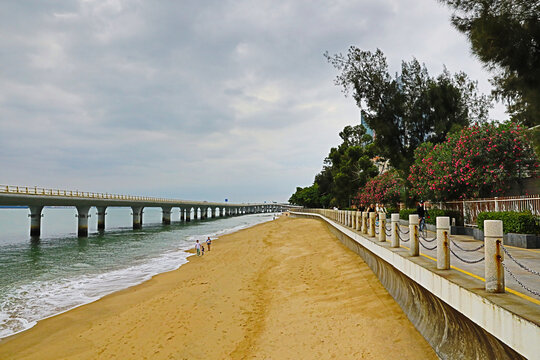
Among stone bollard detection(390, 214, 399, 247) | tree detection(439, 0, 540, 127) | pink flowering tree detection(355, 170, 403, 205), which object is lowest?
stone bollard detection(390, 214, 399, 247)

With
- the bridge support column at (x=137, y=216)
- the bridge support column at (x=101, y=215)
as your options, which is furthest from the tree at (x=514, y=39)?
the bridge support column at (x=137, y=216)

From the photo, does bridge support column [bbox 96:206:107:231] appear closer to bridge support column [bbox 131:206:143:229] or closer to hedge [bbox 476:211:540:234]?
bridge support column [bbox 131:206:143:229]

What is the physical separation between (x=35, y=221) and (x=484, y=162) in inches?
2727

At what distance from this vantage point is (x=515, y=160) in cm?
1611

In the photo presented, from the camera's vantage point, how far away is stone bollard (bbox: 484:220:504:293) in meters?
4.69

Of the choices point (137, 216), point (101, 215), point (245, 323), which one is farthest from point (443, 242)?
point (137, 216)

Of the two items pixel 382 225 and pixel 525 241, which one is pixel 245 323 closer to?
pixel 382 225

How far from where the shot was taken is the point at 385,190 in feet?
134

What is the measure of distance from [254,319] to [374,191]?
3623 centimetres

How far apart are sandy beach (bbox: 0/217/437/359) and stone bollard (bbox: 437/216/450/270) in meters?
1.94

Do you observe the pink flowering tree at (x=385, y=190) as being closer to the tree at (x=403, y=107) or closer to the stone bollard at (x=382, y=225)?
the tree at (x=403, y=107)

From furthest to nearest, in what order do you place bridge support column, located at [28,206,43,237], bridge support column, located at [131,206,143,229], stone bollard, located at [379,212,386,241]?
bridge support column, located at [131,206,143,229] < bridge support column, located at [28,206,43,237] < stone bollard, located at [379,212,386,241]

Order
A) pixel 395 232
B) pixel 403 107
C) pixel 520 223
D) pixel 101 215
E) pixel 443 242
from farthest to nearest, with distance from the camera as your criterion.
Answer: pixel 101 215, pixel 403 107, pixel 520 223, pixel 395 232, pixel 443 242

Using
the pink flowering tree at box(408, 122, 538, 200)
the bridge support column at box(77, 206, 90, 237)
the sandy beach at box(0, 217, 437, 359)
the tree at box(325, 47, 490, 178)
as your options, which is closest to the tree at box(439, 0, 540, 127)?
the sandy beach at box(0, 217, 437, 359)
